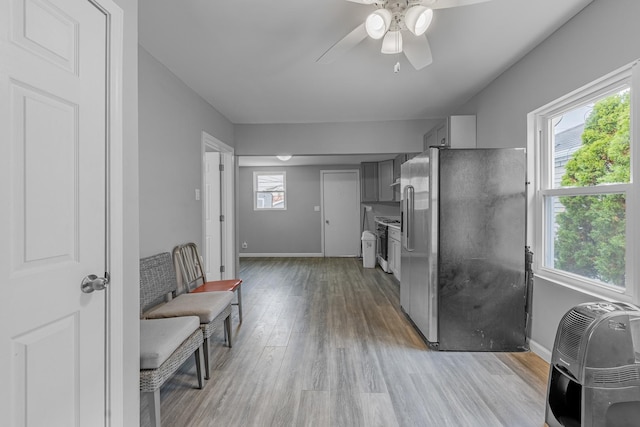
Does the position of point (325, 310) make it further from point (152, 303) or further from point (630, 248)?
point (630, 248)

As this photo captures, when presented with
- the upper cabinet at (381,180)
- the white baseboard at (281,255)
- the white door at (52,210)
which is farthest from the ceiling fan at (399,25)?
the white baseboard at (281,255)

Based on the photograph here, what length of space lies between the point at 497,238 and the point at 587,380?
1430mm

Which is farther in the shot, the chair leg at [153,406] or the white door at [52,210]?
the chair leg at [153,406]

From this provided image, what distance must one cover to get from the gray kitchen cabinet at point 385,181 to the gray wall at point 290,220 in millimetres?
1590

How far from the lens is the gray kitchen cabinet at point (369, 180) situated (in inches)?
282

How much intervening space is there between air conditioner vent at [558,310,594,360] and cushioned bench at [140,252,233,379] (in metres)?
2.09

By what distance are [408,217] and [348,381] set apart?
165 cm

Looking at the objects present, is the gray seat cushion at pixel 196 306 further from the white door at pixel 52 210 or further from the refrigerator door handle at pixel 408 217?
the refrigerator door handle at pixel 408 217

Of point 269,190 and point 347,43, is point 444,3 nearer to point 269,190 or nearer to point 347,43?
point 347,43

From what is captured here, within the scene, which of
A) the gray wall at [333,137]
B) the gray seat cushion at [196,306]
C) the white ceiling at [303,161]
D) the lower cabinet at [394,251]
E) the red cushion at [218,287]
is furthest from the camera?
the white ceiling at [303,161]

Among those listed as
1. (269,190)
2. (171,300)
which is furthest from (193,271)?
(269,190)

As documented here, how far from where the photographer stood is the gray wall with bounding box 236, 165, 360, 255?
312 inches

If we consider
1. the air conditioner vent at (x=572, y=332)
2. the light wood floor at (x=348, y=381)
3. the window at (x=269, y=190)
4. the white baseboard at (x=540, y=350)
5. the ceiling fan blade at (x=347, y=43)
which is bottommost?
the light wood floor at (x=348, y=381)

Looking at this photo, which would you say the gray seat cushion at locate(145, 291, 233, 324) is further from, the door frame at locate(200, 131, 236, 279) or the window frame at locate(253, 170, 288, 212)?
the window frame at locate(253, 170, 288, 212)
